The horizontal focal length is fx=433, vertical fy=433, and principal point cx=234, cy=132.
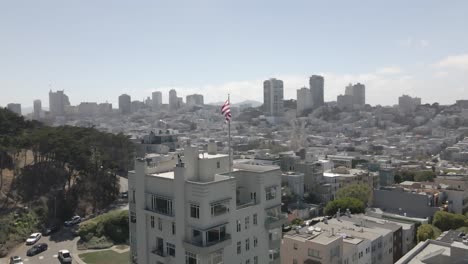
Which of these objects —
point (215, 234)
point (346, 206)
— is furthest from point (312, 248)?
point (346, 206)

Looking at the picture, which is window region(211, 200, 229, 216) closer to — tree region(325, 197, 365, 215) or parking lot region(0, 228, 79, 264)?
parking lot region(0, 228, 79, 264)

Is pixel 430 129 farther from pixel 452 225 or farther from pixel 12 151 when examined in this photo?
pixel 12 151

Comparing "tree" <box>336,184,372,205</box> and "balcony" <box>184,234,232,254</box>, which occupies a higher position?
"balcony" <box>184,234,232,254</box>

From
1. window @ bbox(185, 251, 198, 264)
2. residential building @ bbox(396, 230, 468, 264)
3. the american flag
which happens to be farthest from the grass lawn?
residential building @ bbox(396, 230, 468, 264)

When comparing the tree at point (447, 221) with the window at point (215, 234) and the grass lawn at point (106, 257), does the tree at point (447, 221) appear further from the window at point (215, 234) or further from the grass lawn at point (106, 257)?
the window at point (215, 234)

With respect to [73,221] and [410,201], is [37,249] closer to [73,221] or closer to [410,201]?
[73,221]

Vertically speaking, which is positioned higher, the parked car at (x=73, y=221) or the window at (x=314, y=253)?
the window at (x=314, y=253)

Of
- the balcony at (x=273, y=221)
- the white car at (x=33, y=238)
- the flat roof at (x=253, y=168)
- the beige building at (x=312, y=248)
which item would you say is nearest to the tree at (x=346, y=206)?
the beige building at (x=312, y=248)
